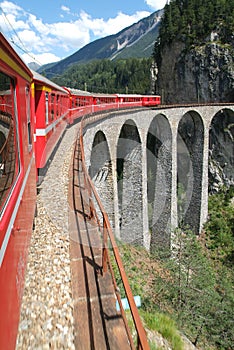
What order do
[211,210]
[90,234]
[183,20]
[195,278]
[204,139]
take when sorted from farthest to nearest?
[183,20] → [211,210] → [204,139] → [195,278] → [90,234]

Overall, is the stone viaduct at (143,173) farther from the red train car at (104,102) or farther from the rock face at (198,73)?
the rock face at (198,73)

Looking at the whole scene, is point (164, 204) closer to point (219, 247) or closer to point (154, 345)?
point (219, 247)

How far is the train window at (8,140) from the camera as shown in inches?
82.2

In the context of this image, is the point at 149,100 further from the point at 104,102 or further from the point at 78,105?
the point at 78,105

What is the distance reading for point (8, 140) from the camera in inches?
91.8

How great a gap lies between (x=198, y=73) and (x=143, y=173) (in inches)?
735

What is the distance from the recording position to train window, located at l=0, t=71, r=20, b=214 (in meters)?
2.09

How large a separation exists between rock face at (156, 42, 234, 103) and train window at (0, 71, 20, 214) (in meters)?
30.8

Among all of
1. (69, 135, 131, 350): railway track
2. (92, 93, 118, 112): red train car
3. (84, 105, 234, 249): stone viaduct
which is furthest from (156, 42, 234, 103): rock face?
(69, 135, 131, 350): railway track

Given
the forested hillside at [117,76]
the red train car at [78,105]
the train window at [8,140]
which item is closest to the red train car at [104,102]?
the red train car at [78,105]

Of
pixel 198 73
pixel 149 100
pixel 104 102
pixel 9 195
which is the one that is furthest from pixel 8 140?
pixel 198 73

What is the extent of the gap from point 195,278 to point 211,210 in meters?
16.2

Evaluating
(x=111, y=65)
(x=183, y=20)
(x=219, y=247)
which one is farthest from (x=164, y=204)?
(x=111, y=65)

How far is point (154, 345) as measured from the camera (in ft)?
13.4
